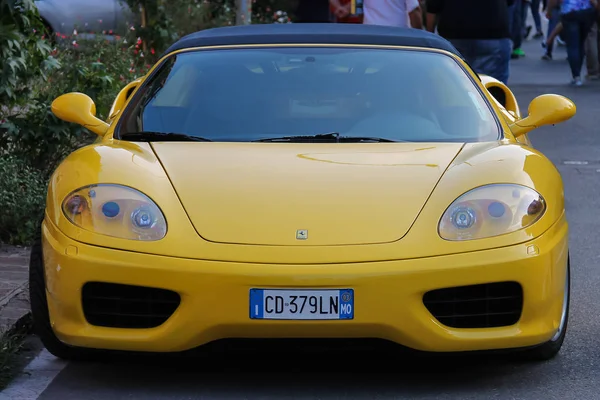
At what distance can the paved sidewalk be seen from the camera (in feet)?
18.0

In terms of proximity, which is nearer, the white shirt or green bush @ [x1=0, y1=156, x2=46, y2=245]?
green bush @ [x1=0, y1=156, x2=46, y2=245]

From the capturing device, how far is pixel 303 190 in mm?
4789

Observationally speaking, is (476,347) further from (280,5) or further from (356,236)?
(280,5)

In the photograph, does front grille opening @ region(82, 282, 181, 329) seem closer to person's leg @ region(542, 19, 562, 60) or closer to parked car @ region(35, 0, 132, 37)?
parked car @ region(35, 0, 132, 37)

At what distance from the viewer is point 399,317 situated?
450cm

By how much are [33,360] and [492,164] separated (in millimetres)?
1891

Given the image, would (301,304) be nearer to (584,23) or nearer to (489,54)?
(489,54)

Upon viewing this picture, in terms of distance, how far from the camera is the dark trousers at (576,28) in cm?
1817

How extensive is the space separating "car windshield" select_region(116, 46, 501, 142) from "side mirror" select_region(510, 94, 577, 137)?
14 cm

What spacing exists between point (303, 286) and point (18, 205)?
3.22 metres

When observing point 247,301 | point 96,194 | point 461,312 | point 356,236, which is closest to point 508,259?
point 461,312

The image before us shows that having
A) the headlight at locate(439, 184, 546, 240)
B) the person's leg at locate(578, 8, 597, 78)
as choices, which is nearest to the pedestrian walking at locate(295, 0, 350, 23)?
the person's leg at locate(578, 8, 597, 78)

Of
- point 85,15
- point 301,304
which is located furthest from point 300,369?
point 85,15

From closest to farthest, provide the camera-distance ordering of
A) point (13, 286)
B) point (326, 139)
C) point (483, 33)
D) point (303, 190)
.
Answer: point (303, 190) < point (326, 139) < point (13, 286) < point (483, 33)
